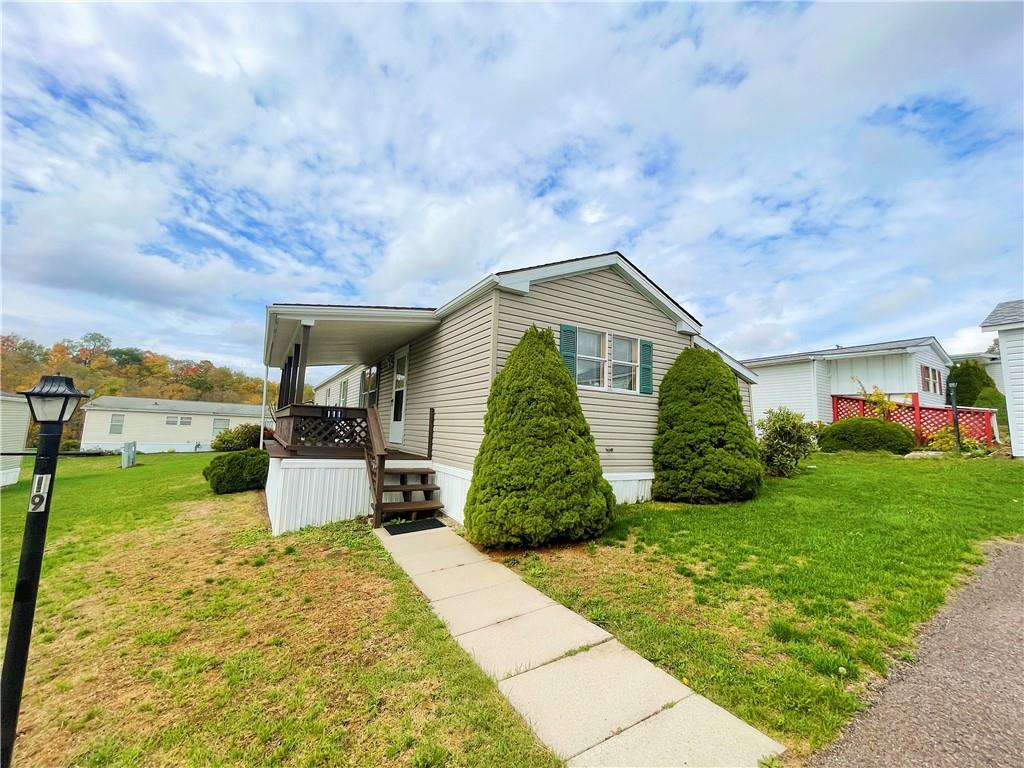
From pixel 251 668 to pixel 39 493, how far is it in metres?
1.90

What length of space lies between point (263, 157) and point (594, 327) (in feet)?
30.9

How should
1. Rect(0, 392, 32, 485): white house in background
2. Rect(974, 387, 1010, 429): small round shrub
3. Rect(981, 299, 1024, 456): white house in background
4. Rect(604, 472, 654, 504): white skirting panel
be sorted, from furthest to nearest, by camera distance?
1. Rect(974, 387, 1010, 429): small round shrub
2. Rect(0, 392, 32, 485): white house in background
3. Rect(981, 299, 1024, 456): white house in background
4. Rect(604, 472, 654, 504): white skirting panel

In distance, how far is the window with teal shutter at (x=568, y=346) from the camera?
25.5 feet

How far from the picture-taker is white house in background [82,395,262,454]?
31641 millimetres

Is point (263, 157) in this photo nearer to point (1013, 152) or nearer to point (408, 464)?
point (408, 464)

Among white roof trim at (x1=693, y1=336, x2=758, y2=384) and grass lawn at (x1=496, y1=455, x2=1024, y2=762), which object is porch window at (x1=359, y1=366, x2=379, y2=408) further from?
white roof trim at (x1=693, y1=336, x2=758, y2=384)

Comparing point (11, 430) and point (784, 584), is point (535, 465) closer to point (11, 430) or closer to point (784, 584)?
point (784, 584)

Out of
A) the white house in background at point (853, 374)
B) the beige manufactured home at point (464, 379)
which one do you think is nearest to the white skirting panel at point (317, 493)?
the beige manufactured home at point (464, 379)

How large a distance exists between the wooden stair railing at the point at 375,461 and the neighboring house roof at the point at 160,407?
1098 inches

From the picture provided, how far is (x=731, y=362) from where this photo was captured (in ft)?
36.4

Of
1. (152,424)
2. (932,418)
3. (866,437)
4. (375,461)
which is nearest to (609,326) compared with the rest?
(375,461)

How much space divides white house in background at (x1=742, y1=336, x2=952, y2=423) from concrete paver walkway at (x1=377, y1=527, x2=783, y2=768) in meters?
19.0

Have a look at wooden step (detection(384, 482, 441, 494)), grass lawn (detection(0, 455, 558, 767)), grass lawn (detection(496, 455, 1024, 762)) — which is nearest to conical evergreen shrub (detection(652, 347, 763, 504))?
grass lawn (detection(496, 455, 1024, 762))

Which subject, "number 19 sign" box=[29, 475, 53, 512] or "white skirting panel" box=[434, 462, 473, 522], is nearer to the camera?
"number 19 sign" box=[29, 475, 53, 512]
